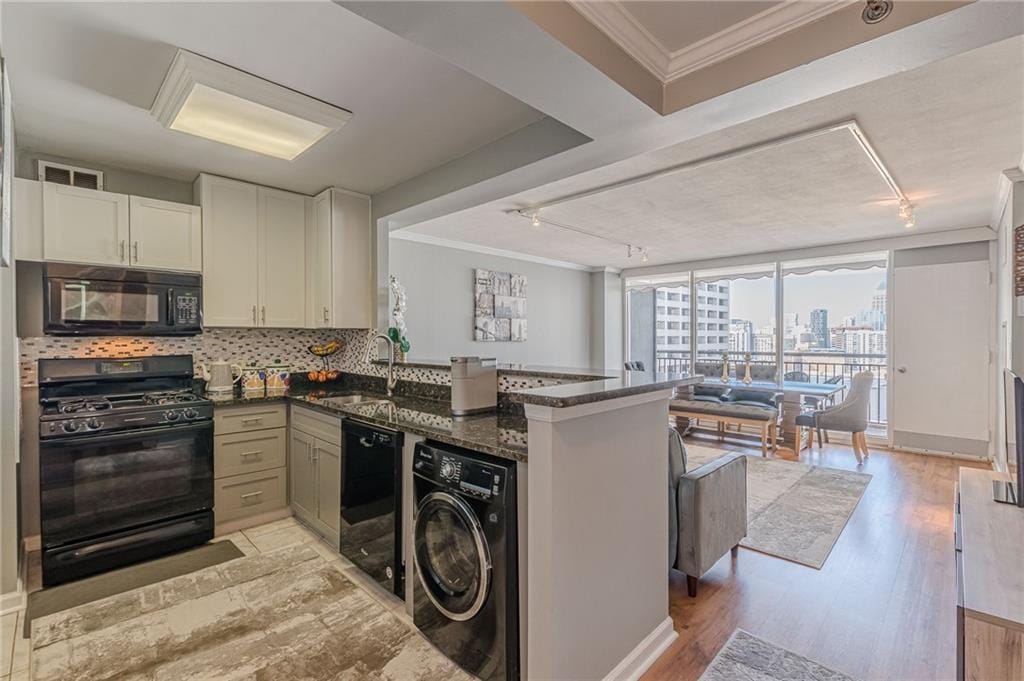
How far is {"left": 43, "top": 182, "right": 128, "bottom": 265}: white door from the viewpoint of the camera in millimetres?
2766

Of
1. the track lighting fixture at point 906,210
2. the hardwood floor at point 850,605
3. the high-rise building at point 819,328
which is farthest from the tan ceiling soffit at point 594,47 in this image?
the high-rise building at point 819,328

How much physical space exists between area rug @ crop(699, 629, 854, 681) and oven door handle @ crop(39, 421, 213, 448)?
3099 millimetres

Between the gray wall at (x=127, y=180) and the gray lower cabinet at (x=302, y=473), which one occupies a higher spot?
the gray wall at (x=127, y=180)

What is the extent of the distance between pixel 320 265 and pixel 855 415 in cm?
566

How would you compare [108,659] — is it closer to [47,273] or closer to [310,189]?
[47,273]

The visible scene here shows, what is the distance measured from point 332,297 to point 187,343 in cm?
111

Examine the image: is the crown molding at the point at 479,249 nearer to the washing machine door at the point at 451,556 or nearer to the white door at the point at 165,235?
the white door at the point at 165,235

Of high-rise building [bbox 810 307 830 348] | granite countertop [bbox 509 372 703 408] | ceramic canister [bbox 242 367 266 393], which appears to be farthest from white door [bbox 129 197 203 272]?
high-rise building [bbox 810 307 830 348]

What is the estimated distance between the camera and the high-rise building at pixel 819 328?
6.61m

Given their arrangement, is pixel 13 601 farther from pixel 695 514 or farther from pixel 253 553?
pixel 695 514

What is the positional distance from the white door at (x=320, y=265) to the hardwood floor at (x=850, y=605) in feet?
10.2

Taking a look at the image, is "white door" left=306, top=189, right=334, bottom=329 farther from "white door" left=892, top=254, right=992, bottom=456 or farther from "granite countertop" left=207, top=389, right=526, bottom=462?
"white door" left=892, top=254, right=992, bottom=456

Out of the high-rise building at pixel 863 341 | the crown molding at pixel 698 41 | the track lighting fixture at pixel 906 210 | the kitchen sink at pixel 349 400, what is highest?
the track lighting fixture at pixel 906 210

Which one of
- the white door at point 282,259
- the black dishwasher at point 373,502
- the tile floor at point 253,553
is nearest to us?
the tile floor at point 253,553
